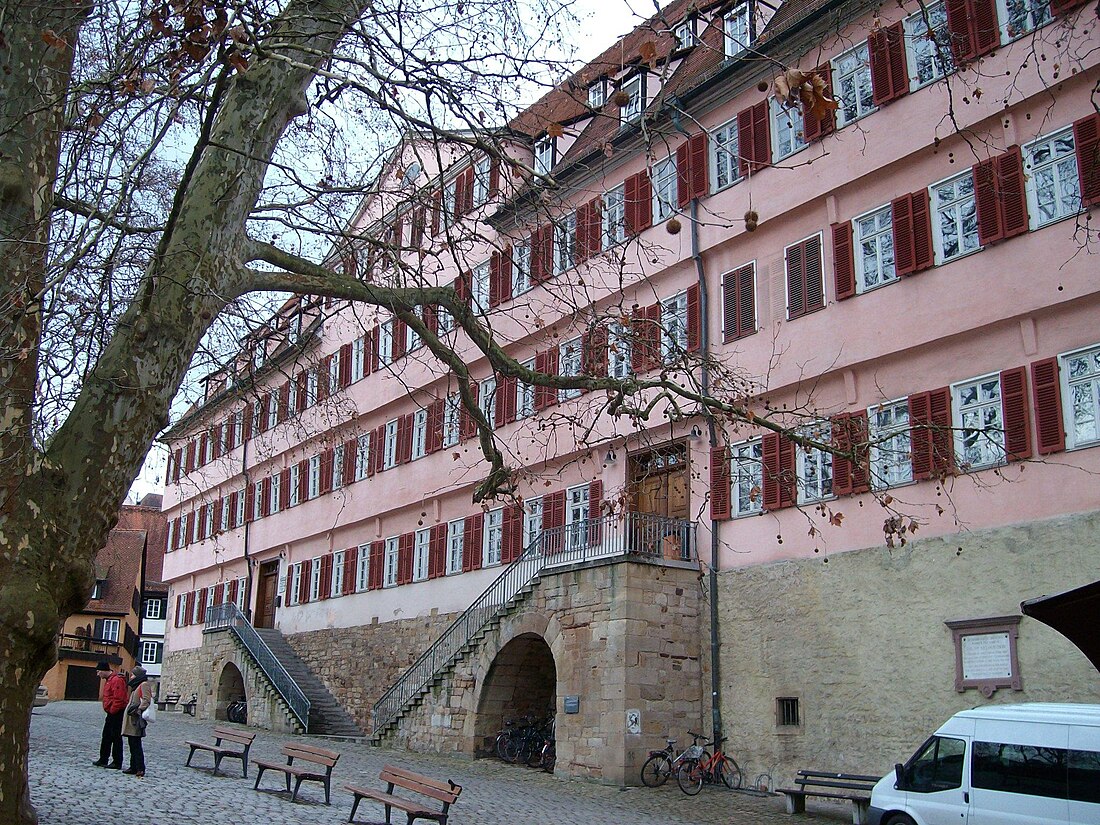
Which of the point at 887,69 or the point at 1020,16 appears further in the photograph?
the point at 887,69

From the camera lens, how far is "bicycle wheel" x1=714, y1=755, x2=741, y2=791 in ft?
58.6

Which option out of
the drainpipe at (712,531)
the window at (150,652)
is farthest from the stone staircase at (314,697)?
the window at (150,652)

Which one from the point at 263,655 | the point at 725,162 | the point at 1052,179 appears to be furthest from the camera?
the point at 263,655

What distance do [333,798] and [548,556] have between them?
7.47 metres

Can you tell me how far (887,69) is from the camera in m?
17.2

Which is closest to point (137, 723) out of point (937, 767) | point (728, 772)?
point (728, 772)

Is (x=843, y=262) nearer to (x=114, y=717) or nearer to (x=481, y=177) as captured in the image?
(x=481, y=177)

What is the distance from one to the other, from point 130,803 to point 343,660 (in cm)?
1893

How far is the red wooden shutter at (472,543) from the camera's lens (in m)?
25.6

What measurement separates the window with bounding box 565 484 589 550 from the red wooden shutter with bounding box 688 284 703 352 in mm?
3747

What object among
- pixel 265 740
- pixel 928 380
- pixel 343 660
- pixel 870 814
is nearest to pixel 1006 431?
pixel 928 380

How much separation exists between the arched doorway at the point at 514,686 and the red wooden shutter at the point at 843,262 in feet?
28.0

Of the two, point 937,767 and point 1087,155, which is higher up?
point 1087,155

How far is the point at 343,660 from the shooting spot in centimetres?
3094
